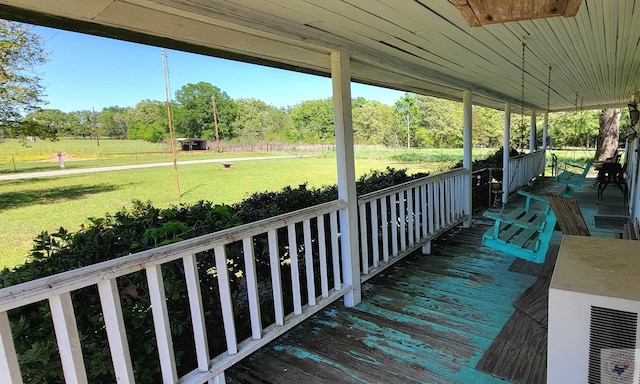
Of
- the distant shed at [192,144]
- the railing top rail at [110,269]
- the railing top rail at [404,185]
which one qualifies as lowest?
the railing top rail at [404,185]

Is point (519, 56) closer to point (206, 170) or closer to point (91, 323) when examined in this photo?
point (91, 323)

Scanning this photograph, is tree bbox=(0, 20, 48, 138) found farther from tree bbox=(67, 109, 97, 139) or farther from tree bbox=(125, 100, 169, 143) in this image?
tree bbox=(125, 100, 169, 143)

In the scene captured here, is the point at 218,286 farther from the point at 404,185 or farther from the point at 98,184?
the point at 98,184

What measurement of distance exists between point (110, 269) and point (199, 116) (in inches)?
162

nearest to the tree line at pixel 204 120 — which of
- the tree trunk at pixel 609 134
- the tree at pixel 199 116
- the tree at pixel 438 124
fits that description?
the tree at pixel 199 116

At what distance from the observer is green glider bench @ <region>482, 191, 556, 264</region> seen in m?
2.76

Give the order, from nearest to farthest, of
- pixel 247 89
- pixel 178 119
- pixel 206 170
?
pixel 178 119
pixel 247 89
pixel 206 170

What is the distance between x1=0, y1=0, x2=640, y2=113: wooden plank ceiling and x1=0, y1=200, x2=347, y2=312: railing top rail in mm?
1031

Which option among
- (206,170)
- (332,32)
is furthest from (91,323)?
(206,170)

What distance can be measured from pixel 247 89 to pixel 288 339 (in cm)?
1225

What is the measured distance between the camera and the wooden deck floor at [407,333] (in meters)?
2.00

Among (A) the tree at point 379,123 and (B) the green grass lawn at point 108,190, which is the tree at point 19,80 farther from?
(A) the tree at point 379,123

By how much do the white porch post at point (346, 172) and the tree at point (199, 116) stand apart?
2.84 m

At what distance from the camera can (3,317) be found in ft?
3.58
